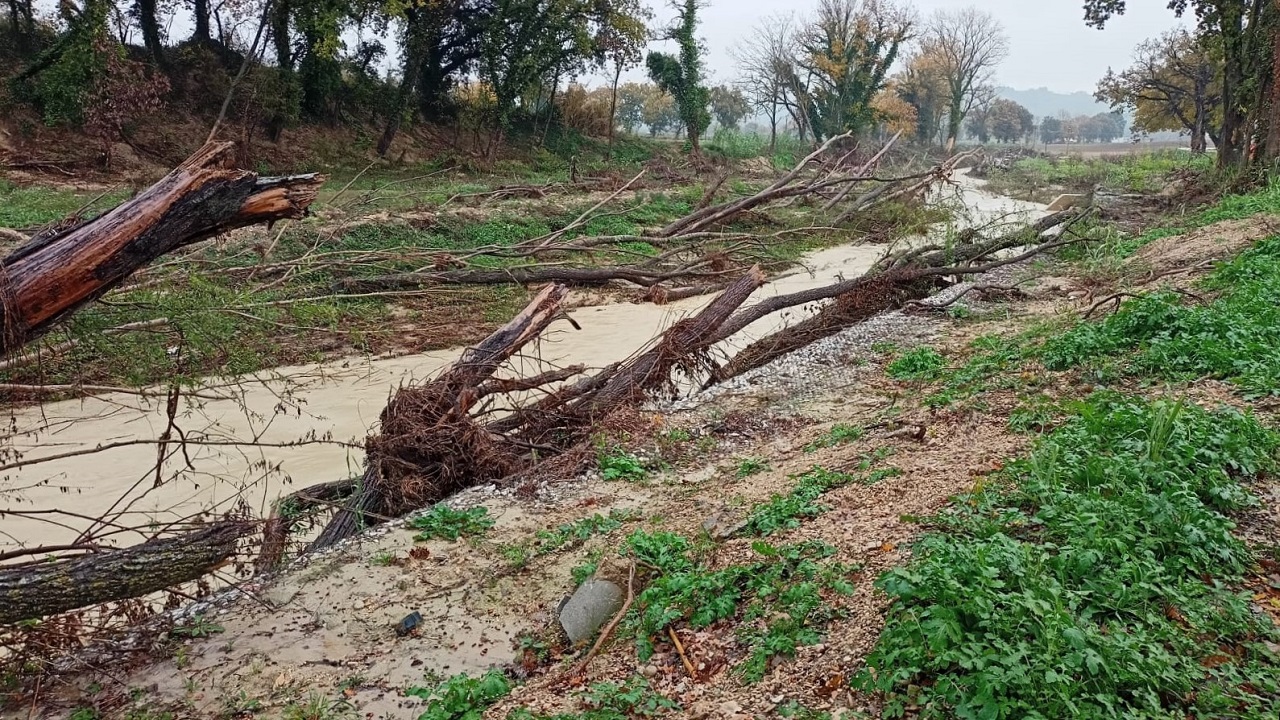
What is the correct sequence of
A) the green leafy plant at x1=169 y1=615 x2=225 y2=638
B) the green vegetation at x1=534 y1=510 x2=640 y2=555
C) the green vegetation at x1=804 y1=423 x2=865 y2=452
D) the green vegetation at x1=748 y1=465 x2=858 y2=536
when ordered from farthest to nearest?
the green vegetation at x1=804 y1=423 x2=865 y2=452, the green vegetation at x1=534 y1=510 x2=640 y2=555, the green vegetation at x1=748 y1=465 x2=858 y2=536, the green leafy plant at x1=169 y1=615 x2=225 y2=638

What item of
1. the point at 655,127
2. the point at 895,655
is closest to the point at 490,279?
the point at 895,655

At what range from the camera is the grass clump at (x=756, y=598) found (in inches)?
128

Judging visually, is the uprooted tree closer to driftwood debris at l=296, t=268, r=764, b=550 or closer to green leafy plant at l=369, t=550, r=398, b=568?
driftwood debris at l=296, t=268, r=764, b=550

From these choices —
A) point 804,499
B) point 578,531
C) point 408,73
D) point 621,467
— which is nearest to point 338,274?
point 621,467

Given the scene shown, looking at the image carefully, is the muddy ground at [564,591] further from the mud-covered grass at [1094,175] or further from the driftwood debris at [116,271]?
the mud-covered grass at [1094,175]

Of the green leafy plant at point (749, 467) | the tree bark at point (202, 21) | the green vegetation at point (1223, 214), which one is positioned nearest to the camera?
the green leafy plant at point (749, 467)

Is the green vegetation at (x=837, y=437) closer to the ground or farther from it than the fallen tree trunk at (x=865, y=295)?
closer to the ground

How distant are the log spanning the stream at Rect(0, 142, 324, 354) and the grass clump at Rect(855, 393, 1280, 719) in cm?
352

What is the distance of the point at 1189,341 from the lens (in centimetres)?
→ 544

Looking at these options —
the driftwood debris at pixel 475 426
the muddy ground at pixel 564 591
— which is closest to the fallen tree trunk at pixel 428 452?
the driftwood debris at pixel 475 426

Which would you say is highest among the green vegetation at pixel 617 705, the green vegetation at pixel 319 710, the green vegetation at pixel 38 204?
the green vegetation at pixel 38 204

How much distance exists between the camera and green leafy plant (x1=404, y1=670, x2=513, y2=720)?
3.29 metres

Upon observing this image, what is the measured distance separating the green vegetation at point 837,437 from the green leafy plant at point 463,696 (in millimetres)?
3214

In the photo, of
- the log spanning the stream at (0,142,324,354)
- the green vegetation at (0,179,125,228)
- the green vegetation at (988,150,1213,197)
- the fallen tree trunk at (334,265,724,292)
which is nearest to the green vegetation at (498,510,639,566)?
the log spanning the stream at (0,142,324,354)
